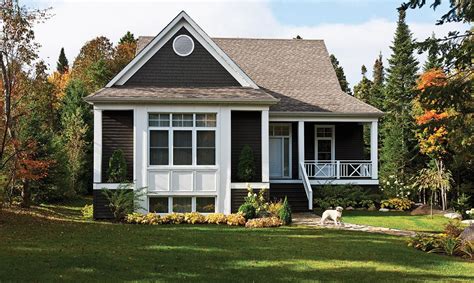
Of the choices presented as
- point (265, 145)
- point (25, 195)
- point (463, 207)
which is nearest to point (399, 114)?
point (463, 207)

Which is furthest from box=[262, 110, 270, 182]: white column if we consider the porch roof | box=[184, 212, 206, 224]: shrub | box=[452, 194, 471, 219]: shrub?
box=[452, 194, 471, 219]: shrub

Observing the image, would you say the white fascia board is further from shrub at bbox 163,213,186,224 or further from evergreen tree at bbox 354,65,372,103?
evergreen tree at bbox 354,65,372,103

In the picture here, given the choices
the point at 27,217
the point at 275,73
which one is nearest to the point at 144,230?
the point at 27,217

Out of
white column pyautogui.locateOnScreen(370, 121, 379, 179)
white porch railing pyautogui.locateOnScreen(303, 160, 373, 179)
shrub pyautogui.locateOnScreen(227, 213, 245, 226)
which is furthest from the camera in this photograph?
white porch railing pyautogui.locateOnScreen(303, 160, 373, 179)

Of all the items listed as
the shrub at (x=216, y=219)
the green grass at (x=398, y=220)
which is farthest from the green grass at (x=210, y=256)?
the green grass at (x=398, y=220)

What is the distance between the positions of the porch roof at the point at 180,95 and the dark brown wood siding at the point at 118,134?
84 cm

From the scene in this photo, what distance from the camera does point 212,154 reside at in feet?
59.0

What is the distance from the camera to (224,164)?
17812 mm

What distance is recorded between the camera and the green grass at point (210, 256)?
328 inches

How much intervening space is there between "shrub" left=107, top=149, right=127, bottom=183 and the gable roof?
21.9 ft

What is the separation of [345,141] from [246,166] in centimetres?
698

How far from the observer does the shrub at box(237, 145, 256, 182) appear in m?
18.0

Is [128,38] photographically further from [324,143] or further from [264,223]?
[264,223]

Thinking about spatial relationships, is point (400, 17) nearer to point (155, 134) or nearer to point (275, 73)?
point (275, 73)
